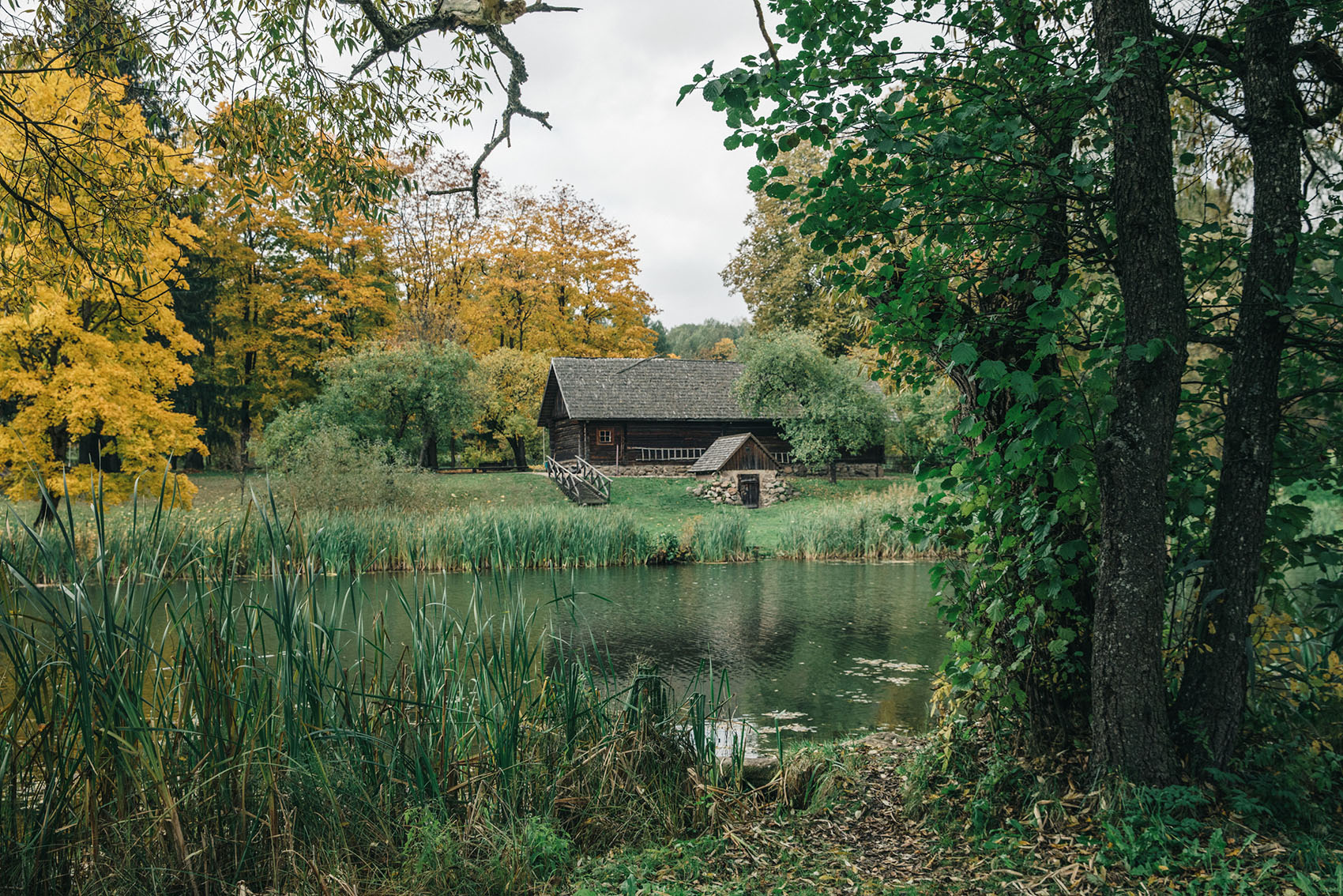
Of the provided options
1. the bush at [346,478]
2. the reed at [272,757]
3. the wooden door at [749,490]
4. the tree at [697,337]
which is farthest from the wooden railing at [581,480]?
the tree at [697,337]

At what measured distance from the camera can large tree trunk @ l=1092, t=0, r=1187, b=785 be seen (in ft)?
9.33

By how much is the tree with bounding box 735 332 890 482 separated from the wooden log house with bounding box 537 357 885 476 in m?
2.00

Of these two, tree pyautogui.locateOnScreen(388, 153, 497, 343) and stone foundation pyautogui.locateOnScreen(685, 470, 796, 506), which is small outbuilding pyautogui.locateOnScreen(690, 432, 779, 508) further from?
tree pyautogui.locateOnScreen(388, 153, 497, 343)

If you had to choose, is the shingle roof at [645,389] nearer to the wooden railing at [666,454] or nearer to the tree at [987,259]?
the wooden railing at [666,454]

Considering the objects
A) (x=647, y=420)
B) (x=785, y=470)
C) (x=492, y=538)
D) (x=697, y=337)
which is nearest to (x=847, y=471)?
(x=785, y=470)

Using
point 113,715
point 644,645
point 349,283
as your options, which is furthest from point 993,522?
point 349,283

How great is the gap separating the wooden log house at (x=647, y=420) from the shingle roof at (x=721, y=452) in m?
2.23

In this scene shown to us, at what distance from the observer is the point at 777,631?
9656 millimetres

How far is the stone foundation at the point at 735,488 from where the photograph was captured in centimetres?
2467

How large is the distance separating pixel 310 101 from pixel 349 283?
26.4 metres

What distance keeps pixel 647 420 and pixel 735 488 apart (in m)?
5.77

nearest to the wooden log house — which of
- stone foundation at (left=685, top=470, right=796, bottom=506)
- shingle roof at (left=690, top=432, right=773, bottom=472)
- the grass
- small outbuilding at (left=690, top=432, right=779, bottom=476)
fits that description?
shingle roof at (left=690, top=432, right=773, bottom=472)

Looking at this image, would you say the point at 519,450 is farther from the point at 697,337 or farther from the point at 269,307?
the point at 697,337

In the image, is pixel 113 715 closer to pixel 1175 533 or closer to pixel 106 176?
pixel 1175 533
